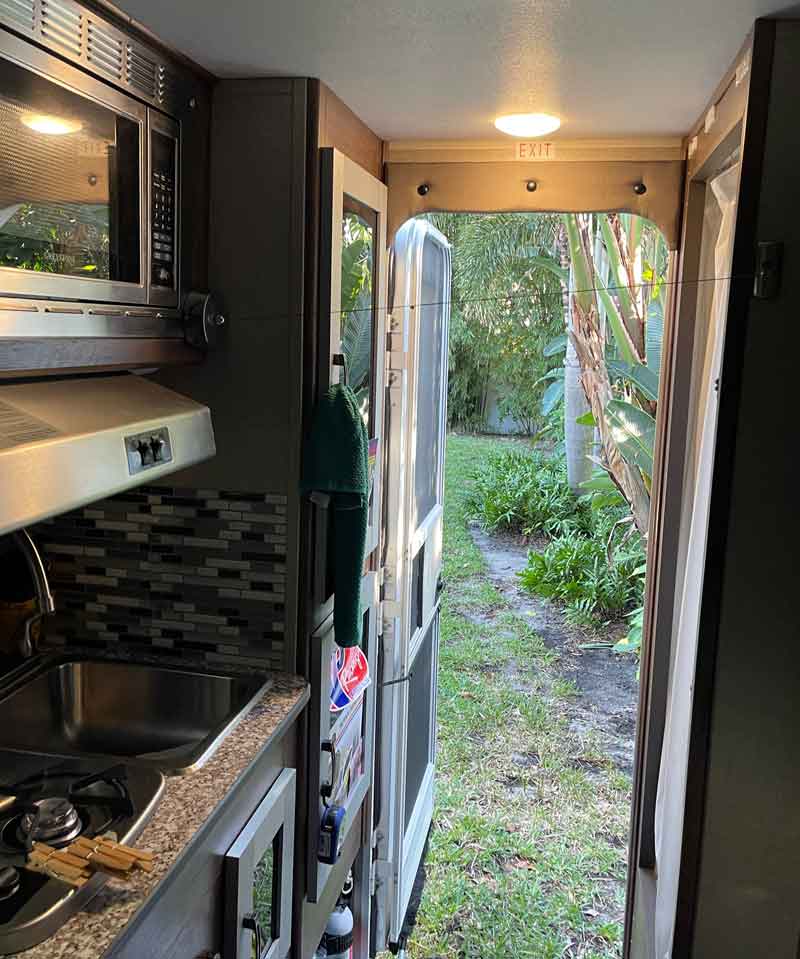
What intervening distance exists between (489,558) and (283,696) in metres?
4.86

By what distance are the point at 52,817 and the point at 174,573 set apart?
66 centimetres

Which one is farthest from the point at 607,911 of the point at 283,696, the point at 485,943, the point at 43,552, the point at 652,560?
the point at 43,552

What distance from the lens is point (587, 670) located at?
484cm

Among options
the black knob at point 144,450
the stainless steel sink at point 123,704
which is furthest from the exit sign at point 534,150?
the stainless steel sink at point 123,704

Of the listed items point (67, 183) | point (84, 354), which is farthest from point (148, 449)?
point (67, 183)

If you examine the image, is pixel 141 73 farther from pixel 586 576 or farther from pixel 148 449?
pixel 586 576

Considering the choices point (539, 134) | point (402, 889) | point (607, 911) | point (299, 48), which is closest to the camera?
A: point (299, 48)

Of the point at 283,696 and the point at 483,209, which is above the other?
the point at 483,209

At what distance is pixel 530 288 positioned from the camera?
21.4 ft

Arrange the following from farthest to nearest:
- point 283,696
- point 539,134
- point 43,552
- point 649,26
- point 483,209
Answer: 1. point 483,209
2. point 539,134
3. point 43,552
4. point 283,696
5. point 649,26

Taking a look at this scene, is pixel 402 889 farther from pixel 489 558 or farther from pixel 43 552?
pixel 489 558

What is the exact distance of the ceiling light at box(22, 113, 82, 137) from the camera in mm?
1182

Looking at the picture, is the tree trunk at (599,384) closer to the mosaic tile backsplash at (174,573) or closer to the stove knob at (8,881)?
the mosaic tile backsplash at (174,573)

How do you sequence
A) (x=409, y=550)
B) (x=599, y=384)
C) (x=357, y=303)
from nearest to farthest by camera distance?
(x=357, y=303) → (x=409, y=550) → (x=599, y=384)
